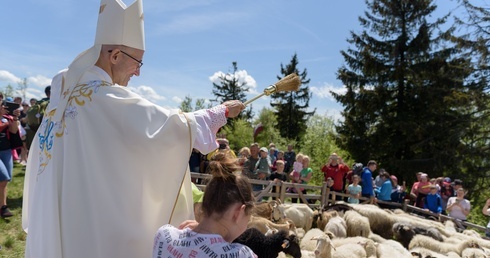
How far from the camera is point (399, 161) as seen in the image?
21.3 m

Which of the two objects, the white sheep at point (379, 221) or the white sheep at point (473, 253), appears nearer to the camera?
the white sheep at point (473, 253)

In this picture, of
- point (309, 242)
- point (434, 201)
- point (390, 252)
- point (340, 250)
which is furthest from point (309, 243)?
point (434, 201)

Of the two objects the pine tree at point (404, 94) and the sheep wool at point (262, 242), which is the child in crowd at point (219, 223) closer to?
the sheep wool at point (262, 242)

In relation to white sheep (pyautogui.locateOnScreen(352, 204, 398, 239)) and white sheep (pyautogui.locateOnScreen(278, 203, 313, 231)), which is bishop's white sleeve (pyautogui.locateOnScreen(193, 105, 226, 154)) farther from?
white sheep (pyautogui.locateOnScreen(352, 204, 398, 239))

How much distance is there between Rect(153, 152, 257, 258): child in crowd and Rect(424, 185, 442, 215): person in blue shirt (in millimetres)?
10629

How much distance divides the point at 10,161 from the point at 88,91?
4.41 metres

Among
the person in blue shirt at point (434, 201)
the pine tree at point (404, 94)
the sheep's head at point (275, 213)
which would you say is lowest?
the sheep's head at point (275, 213)

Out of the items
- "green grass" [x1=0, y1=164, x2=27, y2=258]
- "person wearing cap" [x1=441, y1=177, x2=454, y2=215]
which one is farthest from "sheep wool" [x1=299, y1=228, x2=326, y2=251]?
"person wearing cap" [x1=441, y1=177, x2=454, y2=215]

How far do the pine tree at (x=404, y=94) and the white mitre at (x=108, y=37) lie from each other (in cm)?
2065

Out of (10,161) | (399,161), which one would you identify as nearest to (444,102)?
(399,161)

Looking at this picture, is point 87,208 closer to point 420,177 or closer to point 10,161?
point 10,161

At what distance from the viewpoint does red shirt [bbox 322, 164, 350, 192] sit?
11547 mm

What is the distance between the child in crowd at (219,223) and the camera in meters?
1.77

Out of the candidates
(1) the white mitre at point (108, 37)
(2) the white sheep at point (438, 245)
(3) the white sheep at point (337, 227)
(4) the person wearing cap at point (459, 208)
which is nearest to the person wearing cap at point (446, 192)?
(4) the person wearing cap at point (459, 208)
